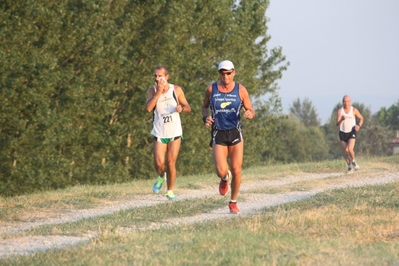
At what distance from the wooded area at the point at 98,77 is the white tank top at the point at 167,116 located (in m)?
12.7

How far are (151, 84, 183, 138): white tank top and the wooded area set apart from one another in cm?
1273

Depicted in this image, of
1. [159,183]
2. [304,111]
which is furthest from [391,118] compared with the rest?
[159,183]

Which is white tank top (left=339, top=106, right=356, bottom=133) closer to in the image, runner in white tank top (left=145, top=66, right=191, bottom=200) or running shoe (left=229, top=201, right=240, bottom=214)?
runner in white tank top (left=145, top=66, right=191, bottom=200)

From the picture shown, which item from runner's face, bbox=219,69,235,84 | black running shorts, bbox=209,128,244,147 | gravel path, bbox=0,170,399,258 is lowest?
gravel path, bbox=0,170,399,258

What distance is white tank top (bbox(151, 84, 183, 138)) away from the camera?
15.5 meters

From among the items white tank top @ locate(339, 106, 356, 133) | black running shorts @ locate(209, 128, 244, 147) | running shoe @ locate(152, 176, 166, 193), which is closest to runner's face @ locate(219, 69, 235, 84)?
black running shorts @ locate(209, 128, 244, 147)

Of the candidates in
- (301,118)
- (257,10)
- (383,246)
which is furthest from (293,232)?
(301,118)

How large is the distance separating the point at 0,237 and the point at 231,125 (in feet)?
12.2

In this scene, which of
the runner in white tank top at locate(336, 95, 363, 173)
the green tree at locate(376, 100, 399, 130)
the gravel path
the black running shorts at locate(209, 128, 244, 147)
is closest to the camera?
the gravel path

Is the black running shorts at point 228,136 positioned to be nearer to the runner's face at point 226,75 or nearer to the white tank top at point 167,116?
the runner's face at point 226,75

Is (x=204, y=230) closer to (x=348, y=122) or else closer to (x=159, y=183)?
(x=159, y=183)

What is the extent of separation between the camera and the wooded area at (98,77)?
1129 inches

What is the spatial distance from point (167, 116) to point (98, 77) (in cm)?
1752

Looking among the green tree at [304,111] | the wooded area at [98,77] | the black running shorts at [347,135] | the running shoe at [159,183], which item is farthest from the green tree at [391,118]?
the running shoe at [159,183]
